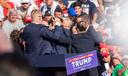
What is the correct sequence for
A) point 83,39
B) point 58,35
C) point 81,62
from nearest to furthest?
1. point 81,62
2. point 83,39
3. point 58,35

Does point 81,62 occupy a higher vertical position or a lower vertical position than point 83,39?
lower

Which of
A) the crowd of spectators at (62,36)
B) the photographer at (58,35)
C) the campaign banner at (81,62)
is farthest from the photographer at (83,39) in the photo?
the campaign banner at (81,62)

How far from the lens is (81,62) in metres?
6.88

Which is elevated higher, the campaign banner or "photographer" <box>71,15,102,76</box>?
"photographer" <box>71,15,102,76</box>

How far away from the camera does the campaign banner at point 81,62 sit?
6801 mm

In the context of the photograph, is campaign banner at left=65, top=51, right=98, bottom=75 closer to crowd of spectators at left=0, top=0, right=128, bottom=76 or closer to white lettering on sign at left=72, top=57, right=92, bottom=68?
white lettering on sign at left=72, top=57, right=92, bottom=68

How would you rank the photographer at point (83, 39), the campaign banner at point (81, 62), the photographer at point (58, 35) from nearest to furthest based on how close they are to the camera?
the campaign banner at point (81, 62) → the photographer at point (83, 39) → the photographer at point (58, 35)

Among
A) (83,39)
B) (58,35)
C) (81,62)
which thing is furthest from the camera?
(58,35)

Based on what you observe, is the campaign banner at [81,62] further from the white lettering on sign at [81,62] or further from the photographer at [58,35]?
the photographer at [58,35]

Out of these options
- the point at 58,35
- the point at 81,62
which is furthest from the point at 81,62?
the point at 58,35

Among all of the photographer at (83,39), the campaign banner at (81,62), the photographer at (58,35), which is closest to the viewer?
the campaign banner at (81,62)

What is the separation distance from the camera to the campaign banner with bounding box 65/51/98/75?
22.3 feet

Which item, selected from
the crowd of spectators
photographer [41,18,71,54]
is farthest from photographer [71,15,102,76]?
photographer [41,18,71,54]

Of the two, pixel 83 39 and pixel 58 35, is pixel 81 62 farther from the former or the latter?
pixel 58 35
